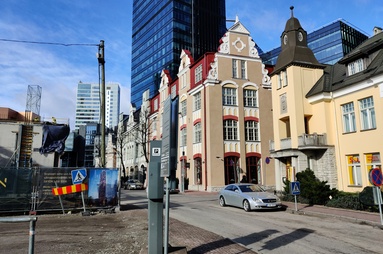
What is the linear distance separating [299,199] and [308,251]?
11652 mm

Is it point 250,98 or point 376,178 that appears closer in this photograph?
point 376,178

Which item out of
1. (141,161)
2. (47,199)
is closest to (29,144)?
(47,199)

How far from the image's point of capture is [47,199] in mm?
14367

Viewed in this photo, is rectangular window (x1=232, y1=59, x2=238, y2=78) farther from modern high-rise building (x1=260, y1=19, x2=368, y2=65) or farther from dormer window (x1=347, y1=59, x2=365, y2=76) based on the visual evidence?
modern high-rise building (x1=260, y1=19, x2=368, y2=65)

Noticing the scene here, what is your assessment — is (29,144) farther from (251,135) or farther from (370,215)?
(370,215)

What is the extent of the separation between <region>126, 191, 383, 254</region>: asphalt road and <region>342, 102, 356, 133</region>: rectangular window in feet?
26.8

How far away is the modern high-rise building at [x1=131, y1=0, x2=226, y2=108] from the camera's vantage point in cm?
7338

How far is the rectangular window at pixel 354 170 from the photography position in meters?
18.7

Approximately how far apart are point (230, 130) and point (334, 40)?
4504cm

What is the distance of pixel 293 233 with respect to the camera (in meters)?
9.90

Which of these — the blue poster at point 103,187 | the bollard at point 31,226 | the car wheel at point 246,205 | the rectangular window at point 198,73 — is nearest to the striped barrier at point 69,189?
the blue poster at point 103,187

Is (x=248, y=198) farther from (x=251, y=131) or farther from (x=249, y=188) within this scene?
(x=251, y=131)

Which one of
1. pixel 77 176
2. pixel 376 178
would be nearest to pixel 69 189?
pixel 77 176

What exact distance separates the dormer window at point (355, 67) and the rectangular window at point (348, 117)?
217cm
